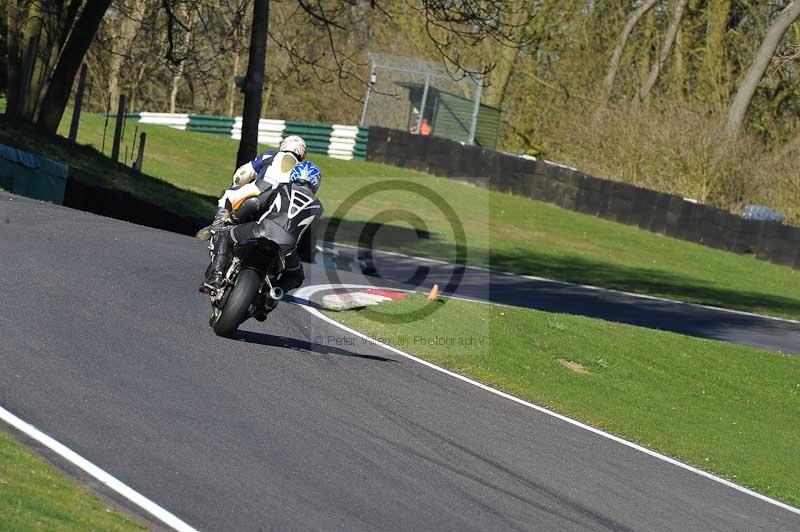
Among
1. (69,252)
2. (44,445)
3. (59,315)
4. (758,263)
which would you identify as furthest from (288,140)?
(758,263)

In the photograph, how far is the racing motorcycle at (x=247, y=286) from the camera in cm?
884

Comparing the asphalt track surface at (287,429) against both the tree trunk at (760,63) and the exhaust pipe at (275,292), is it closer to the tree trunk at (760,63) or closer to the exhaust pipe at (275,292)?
the exhaust pipe at (275,292)

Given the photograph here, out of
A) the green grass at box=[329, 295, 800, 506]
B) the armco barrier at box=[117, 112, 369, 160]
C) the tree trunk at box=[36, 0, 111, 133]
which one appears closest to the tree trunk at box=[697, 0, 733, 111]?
the armco barrier at box=[117, 112, 369, 160]

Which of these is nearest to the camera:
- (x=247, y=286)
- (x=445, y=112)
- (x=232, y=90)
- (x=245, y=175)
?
(x=247, y=286)

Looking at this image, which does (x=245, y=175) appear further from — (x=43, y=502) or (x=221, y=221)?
(x=43, y=502)

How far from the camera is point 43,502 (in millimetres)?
4996

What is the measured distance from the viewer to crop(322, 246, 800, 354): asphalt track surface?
19125 millimetres

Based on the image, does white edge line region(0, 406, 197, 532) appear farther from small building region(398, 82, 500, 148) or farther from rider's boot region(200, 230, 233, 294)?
small building region(398, 82, 500, 148)

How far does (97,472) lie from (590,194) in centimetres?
2980

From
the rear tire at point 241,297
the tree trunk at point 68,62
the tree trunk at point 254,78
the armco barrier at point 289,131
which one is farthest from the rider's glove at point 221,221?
the armco barrier at point 289,131

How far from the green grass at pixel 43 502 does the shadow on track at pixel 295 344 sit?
13.7 ft

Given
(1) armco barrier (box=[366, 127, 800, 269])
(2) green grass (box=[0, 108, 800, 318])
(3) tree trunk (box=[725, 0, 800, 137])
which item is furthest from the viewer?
(3) tree trunk (box=[725, 0, 800, 137])

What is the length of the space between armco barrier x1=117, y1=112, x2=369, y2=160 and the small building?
9.17ft

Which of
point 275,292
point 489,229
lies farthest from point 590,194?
point 275,292
